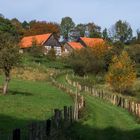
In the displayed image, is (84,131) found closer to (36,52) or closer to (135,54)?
(135,54)

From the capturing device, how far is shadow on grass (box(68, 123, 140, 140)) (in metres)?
26.3

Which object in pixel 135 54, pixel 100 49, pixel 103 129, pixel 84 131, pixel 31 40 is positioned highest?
pixel 31 40

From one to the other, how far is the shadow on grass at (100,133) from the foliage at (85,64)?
295 ft

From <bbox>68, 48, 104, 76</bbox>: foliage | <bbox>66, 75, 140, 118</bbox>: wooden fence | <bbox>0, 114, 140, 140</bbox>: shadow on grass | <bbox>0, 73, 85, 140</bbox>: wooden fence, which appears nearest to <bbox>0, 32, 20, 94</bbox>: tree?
<bbox>66, 75, 140, 118</bbox>: wooden fence

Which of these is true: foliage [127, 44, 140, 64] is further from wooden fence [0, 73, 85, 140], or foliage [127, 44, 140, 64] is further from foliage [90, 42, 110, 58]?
wooden fence [0, 73, 85, 140]

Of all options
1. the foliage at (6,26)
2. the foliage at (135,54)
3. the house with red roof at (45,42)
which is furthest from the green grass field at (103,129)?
the house with red roof at (45,42)

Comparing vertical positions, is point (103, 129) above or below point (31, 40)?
below

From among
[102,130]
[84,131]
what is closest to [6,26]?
[102,130]

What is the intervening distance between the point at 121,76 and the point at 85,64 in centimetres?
2201

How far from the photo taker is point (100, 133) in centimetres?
2819

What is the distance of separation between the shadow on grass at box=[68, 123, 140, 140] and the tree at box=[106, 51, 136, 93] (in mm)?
67460

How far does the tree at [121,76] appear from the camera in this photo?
323ft

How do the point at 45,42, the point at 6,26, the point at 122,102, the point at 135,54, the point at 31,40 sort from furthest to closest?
the point at 45,42 < the point at 31,40 < the point at 6,26 < the point at 135,54 < the point at 122,102

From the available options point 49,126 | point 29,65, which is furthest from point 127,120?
point 29,65
